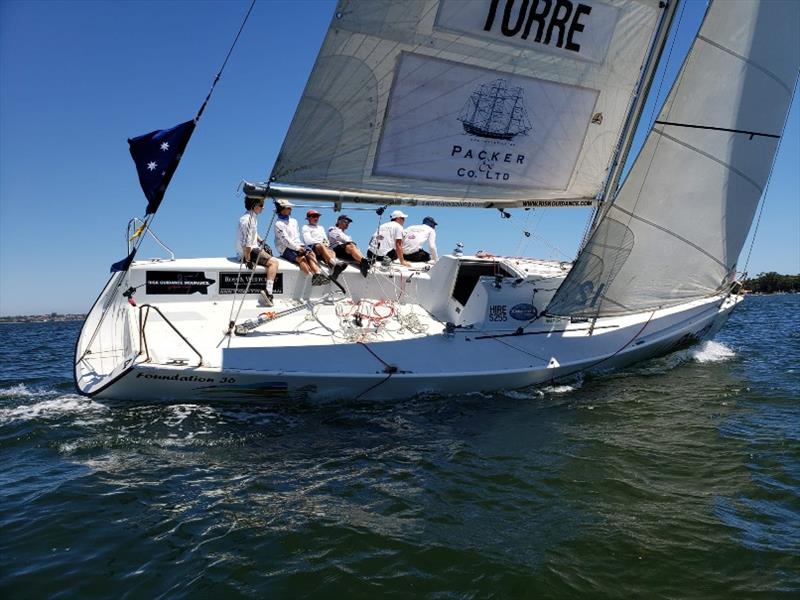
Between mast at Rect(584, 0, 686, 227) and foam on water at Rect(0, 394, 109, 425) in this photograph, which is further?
mast at Rect(584, 0, 686, 227)

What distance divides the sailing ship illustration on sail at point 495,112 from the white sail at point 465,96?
15 millimetres

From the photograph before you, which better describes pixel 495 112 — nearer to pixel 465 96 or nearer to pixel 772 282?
pixel 465 96

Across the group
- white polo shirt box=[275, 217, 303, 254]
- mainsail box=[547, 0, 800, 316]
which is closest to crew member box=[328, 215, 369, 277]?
white polo shirt box=[275, 217, 303, 254]

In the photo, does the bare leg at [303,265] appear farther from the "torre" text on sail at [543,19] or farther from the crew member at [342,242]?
the "torre" text on sail at [543,19]

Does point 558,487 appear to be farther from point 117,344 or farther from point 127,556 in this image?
point 117,344

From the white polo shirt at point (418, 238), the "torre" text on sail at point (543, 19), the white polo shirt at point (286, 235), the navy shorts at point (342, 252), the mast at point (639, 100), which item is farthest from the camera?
the white polo shirt at point (418, 238)

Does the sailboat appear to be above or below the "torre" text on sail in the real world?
below

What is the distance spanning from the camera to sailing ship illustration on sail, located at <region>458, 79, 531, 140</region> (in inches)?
285

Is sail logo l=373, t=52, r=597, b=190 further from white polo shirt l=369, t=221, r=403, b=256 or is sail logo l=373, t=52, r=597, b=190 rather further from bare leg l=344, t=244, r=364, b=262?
white polo shirt l=369, t=221, r=403, b=256

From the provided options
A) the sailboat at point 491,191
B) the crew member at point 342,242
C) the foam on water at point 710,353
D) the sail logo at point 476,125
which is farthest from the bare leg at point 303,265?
the foam on water at point 710,353

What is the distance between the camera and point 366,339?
7.46 meters

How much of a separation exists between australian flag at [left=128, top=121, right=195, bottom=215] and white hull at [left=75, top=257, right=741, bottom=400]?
67.0 inches

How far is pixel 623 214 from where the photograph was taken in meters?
7.55

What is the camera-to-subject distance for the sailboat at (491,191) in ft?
21.5
